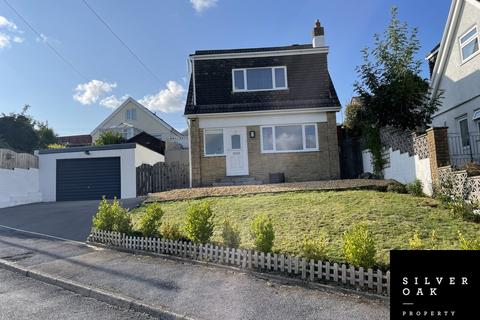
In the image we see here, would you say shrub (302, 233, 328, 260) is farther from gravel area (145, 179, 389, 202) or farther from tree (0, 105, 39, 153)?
tree (0, 105, 39, 153)

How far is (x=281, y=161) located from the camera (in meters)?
16.8

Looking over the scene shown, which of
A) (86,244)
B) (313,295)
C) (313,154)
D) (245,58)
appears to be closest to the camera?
(313,295)

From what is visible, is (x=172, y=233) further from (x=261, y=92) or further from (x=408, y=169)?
(x=261, y=92)

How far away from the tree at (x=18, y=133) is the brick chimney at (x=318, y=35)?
3122 cm

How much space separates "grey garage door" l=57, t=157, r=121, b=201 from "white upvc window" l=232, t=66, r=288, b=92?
25.0 feet

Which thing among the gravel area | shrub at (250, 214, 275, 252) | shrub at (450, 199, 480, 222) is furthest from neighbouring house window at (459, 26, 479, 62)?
shrub at (250, 214, 275, 252)

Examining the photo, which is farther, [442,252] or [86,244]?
[86,244]

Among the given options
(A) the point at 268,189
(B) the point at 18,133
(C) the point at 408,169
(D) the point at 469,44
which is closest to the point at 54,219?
(A) the point at 268,189

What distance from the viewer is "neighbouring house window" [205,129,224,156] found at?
17.2 metres

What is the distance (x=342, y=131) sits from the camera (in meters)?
19.0

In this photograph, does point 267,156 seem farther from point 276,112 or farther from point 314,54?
point 314,54

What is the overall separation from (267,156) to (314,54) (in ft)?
19.3

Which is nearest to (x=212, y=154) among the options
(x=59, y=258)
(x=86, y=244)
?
(x=86, y=244)

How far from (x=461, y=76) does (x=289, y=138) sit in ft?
25.2
